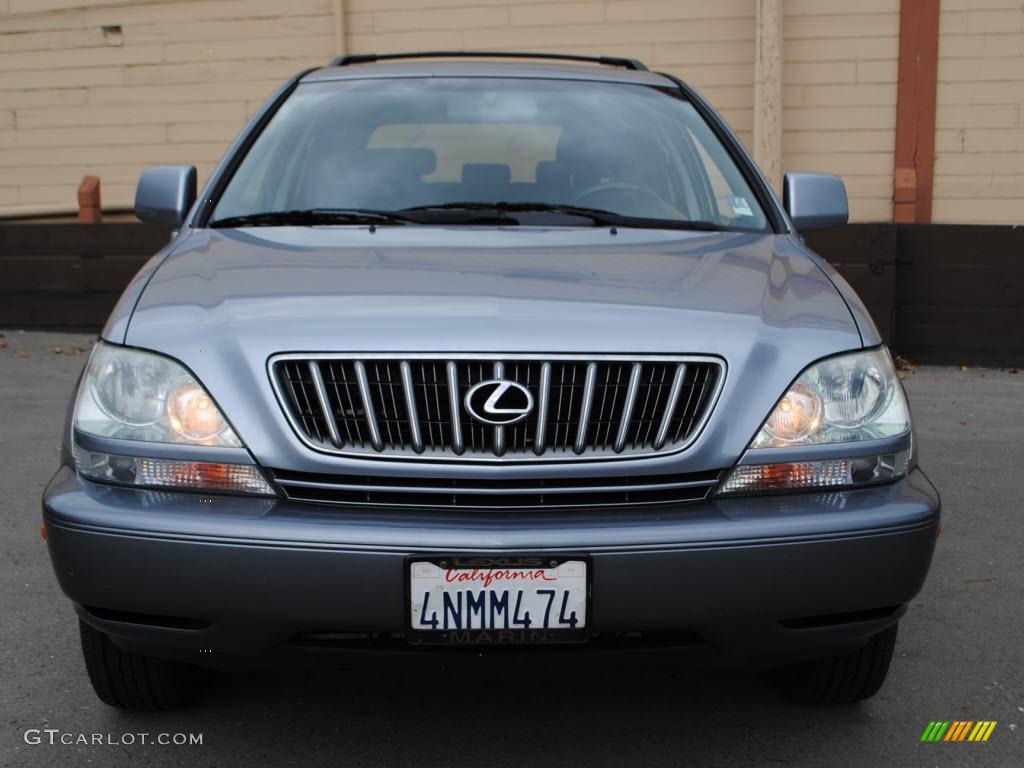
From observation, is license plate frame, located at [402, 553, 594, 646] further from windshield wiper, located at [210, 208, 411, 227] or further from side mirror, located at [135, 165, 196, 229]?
side mirror, located at [135, 165, 196, 229]

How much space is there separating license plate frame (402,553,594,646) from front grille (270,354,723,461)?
209 millimetres

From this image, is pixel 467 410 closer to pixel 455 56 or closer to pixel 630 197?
pixel 630 197

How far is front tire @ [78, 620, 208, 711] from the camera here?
2885 millimetres

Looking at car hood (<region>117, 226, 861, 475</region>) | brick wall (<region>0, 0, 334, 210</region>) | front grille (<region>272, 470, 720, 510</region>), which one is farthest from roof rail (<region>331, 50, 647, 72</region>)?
brick wall (<region>0, 0, 334, 210</region>)

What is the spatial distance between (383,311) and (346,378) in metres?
0.18

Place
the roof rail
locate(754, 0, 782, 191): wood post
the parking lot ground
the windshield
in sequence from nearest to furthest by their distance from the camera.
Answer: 1. the parking lot ground
2. the windshield
3. the roof rail
4. locate(754, 0, 782, 191): wood post

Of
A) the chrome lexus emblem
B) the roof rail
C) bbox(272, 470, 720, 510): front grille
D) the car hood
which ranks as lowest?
bbox(272, 470, 720, 510): front grille

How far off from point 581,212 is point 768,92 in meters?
7.03

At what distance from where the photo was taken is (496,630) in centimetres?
238

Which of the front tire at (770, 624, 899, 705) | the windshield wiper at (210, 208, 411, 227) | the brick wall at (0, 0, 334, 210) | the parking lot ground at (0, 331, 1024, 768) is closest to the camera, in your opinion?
the parking lot ground at (0, 331, 1024, 768)

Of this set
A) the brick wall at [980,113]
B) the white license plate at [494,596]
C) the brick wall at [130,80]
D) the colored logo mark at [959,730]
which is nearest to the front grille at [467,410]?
the white license plate at [494,596]

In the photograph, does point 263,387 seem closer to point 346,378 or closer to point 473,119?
point 346,378

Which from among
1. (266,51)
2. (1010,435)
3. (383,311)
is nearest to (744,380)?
(383,311)

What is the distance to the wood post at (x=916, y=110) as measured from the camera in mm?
9922
